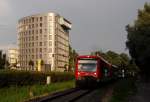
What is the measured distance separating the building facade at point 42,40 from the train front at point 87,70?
133 meters

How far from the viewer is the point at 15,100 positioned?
21266mm

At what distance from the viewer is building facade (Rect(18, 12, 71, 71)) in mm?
173875

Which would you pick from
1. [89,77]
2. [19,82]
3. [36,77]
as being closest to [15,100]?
[89,77]

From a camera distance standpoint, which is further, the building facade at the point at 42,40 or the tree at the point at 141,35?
the building facade at the point at 42,40

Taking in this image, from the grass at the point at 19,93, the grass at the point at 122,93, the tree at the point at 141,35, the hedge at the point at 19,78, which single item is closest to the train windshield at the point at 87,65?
the grass at the point at 122,93

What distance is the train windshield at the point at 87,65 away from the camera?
124ft

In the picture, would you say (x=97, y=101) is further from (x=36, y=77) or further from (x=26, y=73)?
(x=36, y=77)

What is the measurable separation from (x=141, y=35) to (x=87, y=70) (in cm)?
1380

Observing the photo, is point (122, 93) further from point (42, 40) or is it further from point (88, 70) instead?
point (42, 40)

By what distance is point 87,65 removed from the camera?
124 feet

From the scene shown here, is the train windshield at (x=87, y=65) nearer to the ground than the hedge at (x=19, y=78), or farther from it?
farther from it

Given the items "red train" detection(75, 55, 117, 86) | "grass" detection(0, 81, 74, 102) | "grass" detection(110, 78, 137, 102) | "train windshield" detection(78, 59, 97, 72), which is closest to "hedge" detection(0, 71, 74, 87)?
"grass" detection(0, 81, 74, 102)

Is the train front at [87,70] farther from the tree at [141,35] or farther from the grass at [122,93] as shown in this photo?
the tree at [141,35]

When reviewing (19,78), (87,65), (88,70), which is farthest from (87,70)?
(19,78)
